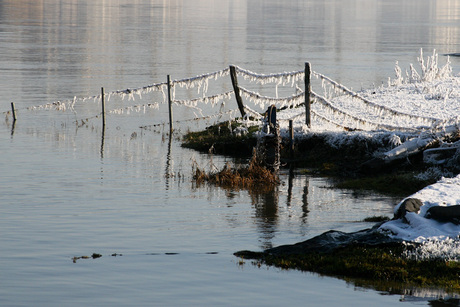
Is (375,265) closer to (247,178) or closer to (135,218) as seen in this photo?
(135,218)

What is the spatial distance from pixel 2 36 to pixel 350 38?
36.6 meters

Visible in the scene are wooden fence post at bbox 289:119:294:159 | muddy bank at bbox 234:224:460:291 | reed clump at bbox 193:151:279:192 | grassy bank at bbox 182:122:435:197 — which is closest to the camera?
muddy bank at bbox 234:224:460:291

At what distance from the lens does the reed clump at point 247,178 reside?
66.2 feet

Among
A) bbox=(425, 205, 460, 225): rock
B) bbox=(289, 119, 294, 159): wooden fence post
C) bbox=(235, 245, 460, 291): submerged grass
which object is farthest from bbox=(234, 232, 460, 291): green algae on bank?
bbox=(289, 119, 294, 159): wooden fence post

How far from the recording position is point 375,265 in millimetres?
12203

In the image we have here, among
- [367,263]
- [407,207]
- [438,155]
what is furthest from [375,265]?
[438,155]

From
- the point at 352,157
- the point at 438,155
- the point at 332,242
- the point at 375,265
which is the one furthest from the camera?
the point at 352,157

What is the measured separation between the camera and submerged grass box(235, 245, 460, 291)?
1175 centimetres

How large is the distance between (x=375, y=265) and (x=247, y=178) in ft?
27.4

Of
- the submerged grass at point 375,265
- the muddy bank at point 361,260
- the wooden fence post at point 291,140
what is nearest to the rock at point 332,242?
the muddy bank at point 361,260

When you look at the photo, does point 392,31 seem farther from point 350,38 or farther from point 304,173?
point 304,173

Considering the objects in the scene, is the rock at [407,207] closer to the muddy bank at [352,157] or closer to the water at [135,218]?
the water at [135,218]

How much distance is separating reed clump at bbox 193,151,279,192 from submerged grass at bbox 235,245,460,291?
705 centimetres

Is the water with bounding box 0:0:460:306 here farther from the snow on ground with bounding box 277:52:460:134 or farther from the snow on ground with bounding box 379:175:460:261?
the snow on ground with bounding box 277:52:460:134
